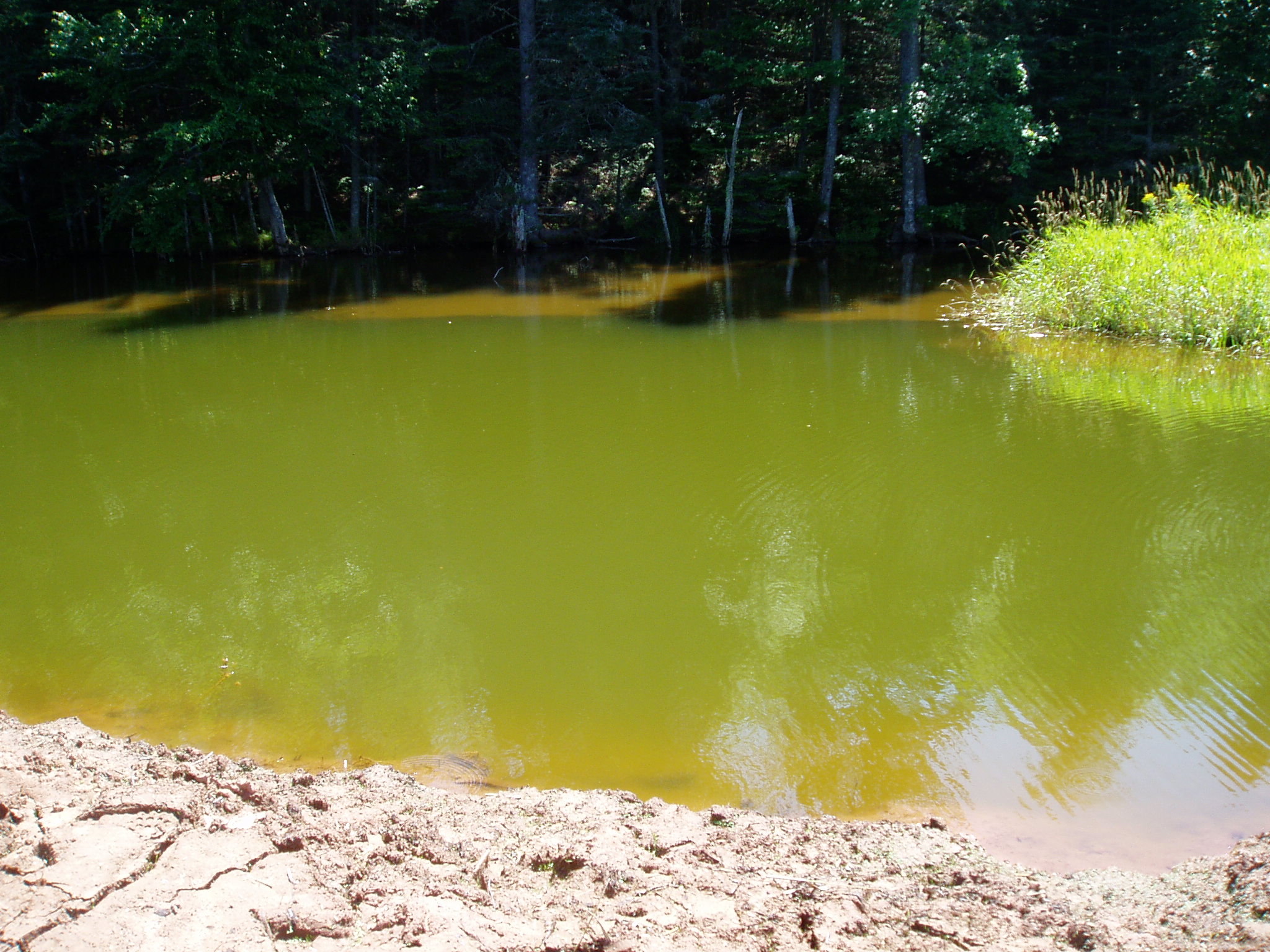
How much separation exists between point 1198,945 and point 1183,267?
29.5ft

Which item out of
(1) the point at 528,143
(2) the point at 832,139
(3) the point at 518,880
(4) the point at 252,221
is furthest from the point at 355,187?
(3) the point at 518,880

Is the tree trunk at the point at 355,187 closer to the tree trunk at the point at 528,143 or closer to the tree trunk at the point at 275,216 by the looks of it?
the tree trunk at the point at 275,216

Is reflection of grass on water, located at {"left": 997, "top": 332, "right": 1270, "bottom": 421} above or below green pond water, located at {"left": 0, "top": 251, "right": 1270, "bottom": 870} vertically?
above

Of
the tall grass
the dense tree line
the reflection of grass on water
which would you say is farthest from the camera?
the dense tree line

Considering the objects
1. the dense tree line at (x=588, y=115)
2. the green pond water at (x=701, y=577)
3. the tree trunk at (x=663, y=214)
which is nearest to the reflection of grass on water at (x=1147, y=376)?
the green pond water at (x=701, y=577)

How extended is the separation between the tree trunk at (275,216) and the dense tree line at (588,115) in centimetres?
6

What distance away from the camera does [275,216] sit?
65.3 ft

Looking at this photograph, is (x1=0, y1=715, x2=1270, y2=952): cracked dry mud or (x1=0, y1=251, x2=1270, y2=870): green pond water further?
(x1=0, y1=251, x2=1270, y2=870): green pond water

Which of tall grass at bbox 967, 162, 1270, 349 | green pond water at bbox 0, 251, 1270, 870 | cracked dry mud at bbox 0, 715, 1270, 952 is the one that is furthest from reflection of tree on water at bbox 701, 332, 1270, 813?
tall grass at bbox 967, 162, 1270, 349

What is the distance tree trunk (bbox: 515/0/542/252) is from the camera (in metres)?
20.1

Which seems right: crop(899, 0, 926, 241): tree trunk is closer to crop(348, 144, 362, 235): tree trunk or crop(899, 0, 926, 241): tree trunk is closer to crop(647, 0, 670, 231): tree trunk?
crop(647, 0, 670, 231): tree trunk

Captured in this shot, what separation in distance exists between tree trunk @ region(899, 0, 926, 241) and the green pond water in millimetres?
9836

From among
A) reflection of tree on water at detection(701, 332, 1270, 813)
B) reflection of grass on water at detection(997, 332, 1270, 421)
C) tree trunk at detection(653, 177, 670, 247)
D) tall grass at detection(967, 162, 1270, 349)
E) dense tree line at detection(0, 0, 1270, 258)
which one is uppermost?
dense tree line at detection(0, 0, 1270, 258)

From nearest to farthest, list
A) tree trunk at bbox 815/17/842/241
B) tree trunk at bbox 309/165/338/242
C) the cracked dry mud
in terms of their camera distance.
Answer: the cracked dry mud, tree trunk at bbox 815/17/842/241, tree trunk at bbox 309/165/338/242
